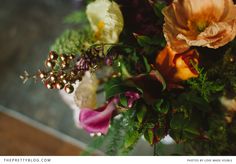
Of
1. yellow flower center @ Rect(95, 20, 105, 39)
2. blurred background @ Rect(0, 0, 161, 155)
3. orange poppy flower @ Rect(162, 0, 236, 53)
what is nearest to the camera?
orange poppy flower @ Rect(162, 0, 236, 53)

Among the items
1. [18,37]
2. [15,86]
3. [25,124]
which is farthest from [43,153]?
[18,37]

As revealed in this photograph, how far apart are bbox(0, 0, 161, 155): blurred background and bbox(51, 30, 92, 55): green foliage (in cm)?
13

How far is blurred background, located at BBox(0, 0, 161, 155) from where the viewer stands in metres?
0.94

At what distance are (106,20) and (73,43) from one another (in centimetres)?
6

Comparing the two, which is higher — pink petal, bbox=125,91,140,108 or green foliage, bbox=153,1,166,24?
green foliage, bbox=153,1,166,24

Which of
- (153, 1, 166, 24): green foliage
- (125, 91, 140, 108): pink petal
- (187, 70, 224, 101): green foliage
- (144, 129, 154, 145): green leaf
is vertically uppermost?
(153, 1, 166, 24): green foliage

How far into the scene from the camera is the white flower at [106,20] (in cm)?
55

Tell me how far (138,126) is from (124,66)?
0.09m

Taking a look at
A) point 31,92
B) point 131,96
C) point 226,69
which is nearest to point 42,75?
point 131,96

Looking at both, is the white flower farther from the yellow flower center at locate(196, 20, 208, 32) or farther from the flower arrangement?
the yellow flower center at locate(196, 20, 208, 32)

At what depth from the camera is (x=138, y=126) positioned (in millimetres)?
536

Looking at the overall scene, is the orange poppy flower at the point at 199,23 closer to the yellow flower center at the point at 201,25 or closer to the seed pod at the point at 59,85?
the yellow flower center at the point at 201,25

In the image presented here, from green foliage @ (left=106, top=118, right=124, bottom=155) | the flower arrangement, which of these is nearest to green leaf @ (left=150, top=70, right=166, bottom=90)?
the flower arrangement

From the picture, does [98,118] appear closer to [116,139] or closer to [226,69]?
[116,139]
